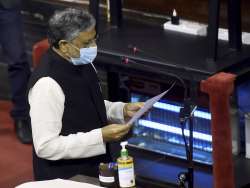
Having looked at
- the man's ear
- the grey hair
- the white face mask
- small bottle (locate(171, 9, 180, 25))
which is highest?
the grey hair

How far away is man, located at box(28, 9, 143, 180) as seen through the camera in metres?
3.66

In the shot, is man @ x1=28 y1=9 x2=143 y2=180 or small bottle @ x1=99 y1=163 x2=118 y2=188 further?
man @ x1=28 y1=9 x2=143 y2=180

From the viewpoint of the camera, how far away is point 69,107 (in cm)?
377

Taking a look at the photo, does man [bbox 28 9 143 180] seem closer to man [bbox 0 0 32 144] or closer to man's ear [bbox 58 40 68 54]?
man's ear [bbox 58 40 68 54]

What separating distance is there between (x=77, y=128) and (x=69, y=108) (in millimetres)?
105

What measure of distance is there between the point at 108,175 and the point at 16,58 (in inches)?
83.1

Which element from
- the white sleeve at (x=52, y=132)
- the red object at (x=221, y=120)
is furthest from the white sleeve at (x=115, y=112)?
the red object at (x=221, y=120)

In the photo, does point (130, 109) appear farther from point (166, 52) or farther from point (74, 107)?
point (166, 52)

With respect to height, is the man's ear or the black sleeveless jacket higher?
the man's ear

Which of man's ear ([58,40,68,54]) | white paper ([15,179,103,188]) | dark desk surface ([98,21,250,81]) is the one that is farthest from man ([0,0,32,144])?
white paper ([15,179,103,188])

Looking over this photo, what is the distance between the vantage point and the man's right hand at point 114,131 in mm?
3668

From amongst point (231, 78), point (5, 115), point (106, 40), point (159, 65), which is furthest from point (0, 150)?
point (231, 78)

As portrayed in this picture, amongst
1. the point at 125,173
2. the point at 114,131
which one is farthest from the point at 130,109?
the point at 125,173

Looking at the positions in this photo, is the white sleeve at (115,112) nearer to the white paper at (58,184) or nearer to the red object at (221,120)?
the red object at (221,120)
